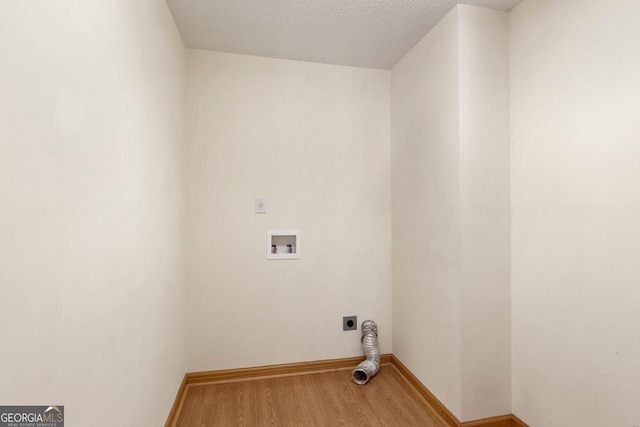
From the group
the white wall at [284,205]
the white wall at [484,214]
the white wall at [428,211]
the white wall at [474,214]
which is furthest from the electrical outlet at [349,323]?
the white wall at [484,214]

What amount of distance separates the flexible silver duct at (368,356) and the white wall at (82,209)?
131 centimetres

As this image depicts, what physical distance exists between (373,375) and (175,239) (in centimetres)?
174

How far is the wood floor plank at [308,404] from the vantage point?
1.80 m

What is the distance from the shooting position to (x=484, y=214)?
1721mm

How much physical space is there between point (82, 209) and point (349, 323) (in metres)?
2.05

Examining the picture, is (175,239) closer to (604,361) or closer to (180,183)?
(180,183)

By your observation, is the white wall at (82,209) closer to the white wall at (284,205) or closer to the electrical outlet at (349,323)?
the white wall at (284,205)

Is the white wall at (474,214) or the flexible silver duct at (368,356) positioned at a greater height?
the white wall at (474,214)

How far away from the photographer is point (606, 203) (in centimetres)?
127

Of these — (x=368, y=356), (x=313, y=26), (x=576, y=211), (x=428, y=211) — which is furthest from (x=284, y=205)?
(x=576, y=211)

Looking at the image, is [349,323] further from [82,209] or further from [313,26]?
[313,26]

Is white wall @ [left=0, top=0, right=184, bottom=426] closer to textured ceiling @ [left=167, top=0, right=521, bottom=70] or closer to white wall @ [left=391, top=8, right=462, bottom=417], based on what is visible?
textured ceiling @ [left=167, top=0, right=521, bottom=70]

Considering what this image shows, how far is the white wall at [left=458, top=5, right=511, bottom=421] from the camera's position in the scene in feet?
5.60

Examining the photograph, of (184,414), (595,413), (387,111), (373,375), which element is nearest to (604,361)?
(595,413)
